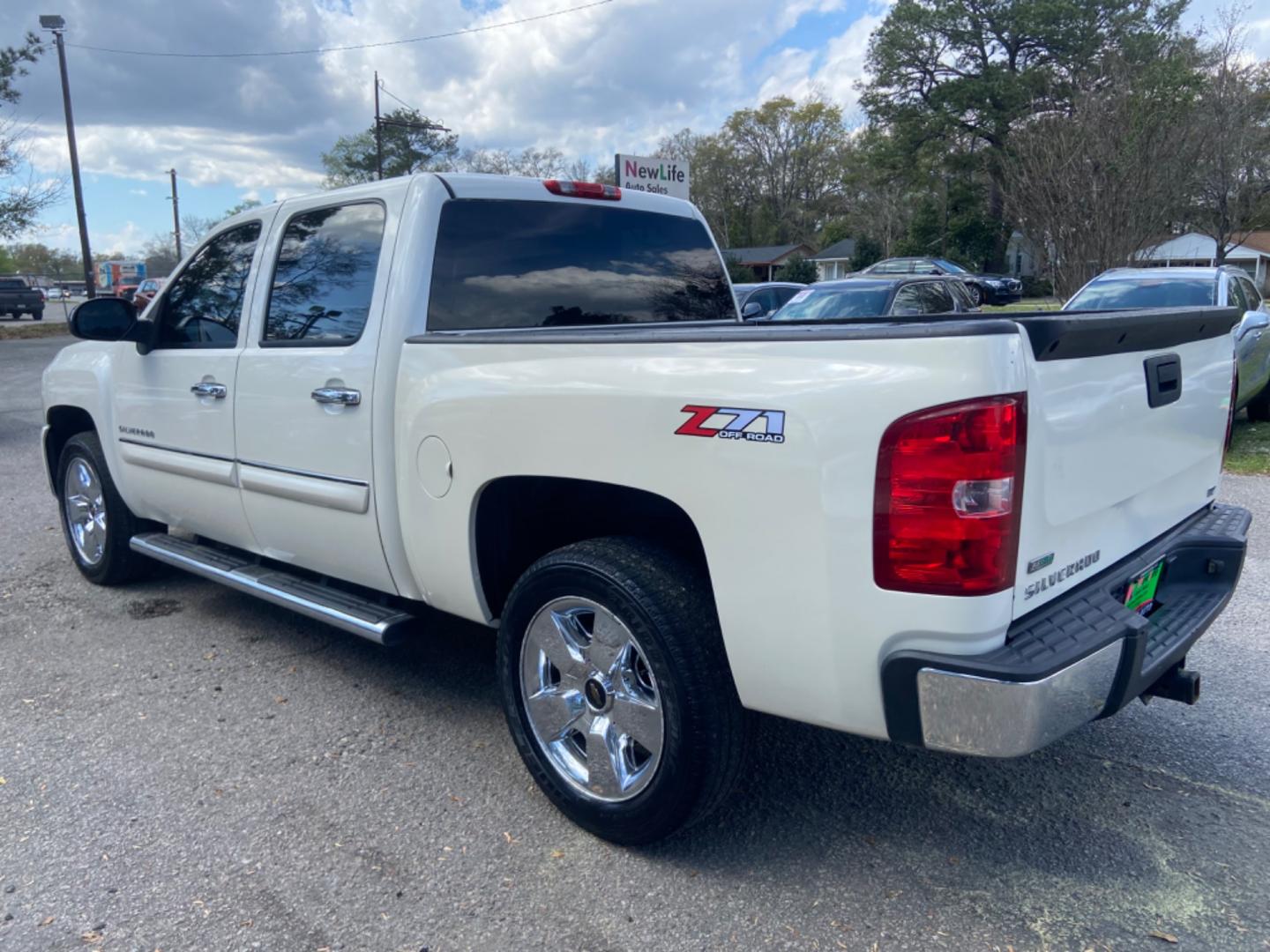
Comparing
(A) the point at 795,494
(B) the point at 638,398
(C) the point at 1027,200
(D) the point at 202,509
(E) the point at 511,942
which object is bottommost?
(E) the point at 511,942

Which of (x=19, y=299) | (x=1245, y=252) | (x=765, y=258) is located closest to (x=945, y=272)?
(x=765, y=258)

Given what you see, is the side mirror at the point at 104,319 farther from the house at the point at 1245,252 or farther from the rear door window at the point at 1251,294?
the house at the point at 1245,252

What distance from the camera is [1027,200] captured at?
1894cm

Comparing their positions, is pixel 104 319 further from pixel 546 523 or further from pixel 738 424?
pixel 738 424

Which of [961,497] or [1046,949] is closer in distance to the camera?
[961,497]

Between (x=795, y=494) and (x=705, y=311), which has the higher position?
(x=705, y=311)

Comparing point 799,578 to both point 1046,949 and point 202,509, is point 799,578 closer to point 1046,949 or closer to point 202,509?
point 1046,949

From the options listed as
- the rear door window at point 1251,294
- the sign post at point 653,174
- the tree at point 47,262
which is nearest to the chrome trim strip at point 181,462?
the sign post at point 653,174

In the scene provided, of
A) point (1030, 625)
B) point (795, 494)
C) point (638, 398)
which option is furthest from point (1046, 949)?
point (638, 398)

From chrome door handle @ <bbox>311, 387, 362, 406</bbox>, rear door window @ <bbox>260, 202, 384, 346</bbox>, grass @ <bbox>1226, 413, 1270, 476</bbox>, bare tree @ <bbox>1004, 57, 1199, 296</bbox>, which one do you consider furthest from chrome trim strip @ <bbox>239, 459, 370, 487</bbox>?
bare tree @ <bbox>1004, 57, 1199, 296</bbox>

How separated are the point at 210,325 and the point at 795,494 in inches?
124

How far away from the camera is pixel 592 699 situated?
9.59 ft

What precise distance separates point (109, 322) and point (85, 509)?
1.54 m

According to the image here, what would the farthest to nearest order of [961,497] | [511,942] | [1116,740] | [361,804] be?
[1116,740]
[361,804]
[511,942]
[961,497]
